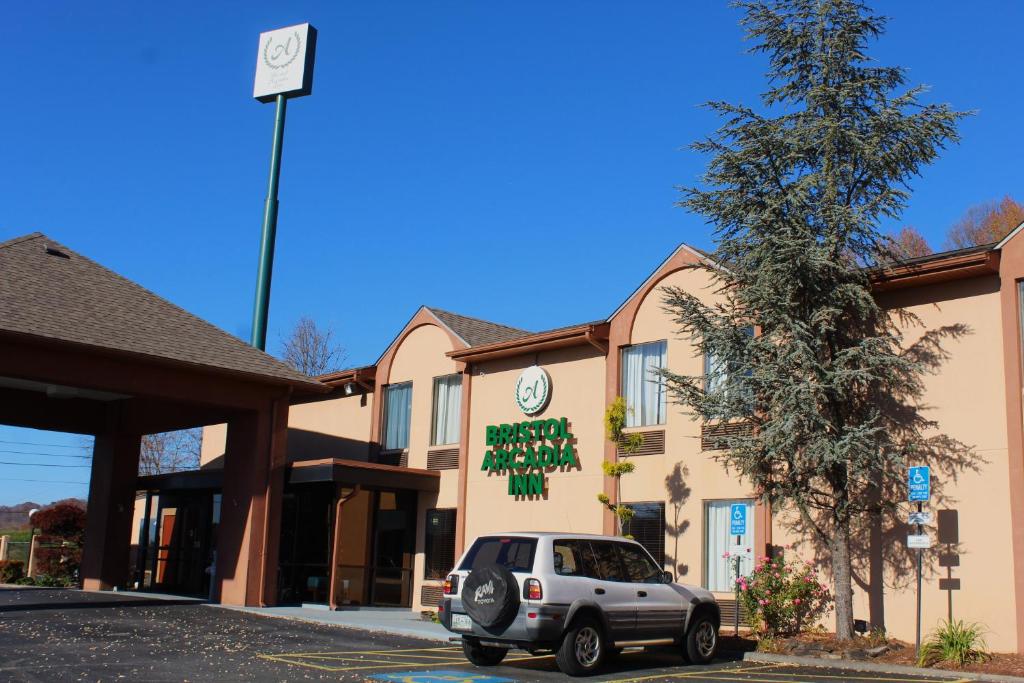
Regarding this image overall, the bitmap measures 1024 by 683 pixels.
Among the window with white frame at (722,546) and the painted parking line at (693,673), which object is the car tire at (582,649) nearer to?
the painted parking line at (693,673)

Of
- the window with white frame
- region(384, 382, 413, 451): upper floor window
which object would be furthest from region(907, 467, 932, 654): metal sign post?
region(384, 382, 413, 451): upper floor window

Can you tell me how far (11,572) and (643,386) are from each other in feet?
74.9

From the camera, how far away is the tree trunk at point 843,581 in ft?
53.0

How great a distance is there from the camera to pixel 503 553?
13.6 metres

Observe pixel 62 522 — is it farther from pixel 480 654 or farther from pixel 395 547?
pixel 480 654

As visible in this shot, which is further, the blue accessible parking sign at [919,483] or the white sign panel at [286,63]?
the white sign panel at [286,63]

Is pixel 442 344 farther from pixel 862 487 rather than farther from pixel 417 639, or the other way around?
pixel 862 487

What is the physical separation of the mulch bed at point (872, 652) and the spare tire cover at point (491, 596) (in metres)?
5.41

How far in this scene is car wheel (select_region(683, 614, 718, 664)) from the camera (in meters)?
14.6

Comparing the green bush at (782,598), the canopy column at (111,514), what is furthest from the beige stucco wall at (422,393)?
the green bush at (782,598)

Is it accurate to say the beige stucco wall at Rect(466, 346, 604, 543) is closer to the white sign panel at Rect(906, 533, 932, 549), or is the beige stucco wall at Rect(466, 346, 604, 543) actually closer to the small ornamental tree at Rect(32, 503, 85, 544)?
the white sign panel at Rect(906, 533, 932, 549)

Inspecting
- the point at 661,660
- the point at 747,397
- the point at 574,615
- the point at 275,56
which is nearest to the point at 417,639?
the point at 661,660

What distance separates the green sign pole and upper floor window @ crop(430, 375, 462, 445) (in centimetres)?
1076

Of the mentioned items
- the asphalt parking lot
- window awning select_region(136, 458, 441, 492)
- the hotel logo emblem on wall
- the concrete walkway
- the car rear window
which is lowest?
the concrete walkway
